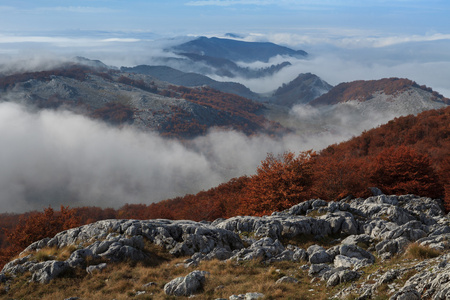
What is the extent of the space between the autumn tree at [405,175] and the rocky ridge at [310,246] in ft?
21.0

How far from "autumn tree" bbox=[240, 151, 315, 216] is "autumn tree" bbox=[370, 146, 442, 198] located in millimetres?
10914

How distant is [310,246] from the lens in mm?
24219

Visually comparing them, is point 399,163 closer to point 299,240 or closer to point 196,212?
point 299,240

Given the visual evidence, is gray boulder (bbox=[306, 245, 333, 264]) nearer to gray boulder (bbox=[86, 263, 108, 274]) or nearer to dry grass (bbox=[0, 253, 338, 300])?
dry grass (bbox=[0, 253, 338, 300])

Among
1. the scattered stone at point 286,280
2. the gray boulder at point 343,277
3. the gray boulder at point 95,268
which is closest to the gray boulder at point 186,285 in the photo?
the scattered stone at point 286,280

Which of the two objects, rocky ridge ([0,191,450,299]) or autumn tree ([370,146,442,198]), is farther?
autumn tree ([370,146,442,198])

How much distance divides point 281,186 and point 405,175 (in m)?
18.5

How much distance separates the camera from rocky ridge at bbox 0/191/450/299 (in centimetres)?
1473

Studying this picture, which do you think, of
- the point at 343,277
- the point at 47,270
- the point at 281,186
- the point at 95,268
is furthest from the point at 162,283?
the point at 281,186

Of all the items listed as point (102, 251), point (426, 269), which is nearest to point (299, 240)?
point (426, 269)

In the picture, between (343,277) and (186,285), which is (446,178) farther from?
(186,285)

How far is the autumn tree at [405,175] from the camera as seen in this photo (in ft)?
140

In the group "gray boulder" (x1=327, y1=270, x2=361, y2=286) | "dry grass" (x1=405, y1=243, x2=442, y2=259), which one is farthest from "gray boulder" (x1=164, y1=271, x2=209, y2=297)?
"dry grass" (x1=405, y1=243, x2=442, y2=259)

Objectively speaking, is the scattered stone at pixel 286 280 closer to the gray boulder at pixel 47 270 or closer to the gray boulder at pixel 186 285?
the gray boulder at pixel 186 285
